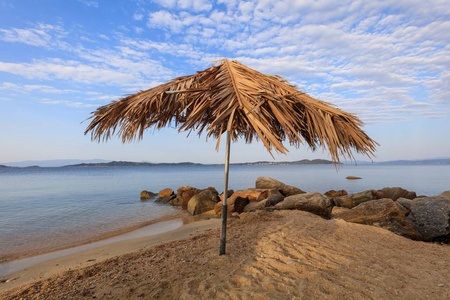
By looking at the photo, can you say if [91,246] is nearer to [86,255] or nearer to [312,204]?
[86,255]

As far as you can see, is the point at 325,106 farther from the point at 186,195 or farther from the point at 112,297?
the point at 186,195

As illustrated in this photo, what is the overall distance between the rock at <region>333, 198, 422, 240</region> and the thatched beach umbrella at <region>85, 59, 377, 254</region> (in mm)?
4323

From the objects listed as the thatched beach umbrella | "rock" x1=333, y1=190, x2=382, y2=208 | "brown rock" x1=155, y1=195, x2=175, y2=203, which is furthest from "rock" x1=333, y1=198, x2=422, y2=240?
"brown rock" x1=155, y1=195, x2=175, y2=203

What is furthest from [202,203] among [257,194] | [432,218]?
[432,218]

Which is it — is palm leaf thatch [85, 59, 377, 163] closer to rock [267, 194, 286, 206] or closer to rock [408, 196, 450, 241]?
rock [408, 196, 450, 241]

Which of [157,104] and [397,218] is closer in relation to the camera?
[157,104]

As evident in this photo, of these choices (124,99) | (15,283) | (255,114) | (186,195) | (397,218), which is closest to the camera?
(255,114)

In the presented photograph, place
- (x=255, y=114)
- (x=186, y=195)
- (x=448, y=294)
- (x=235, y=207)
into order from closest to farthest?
1. (x=255, y=114)
2. (x=448, y=294)
3. (x=235, y=207)
4. (x=186, y=195)

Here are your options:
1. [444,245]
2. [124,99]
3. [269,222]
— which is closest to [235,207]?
[269,222]

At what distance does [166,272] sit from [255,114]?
9.07ft

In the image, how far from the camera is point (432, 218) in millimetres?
6895

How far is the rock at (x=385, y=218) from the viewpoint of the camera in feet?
22.1

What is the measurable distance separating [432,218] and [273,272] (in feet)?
18.7

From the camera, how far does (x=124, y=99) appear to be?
169 inches
